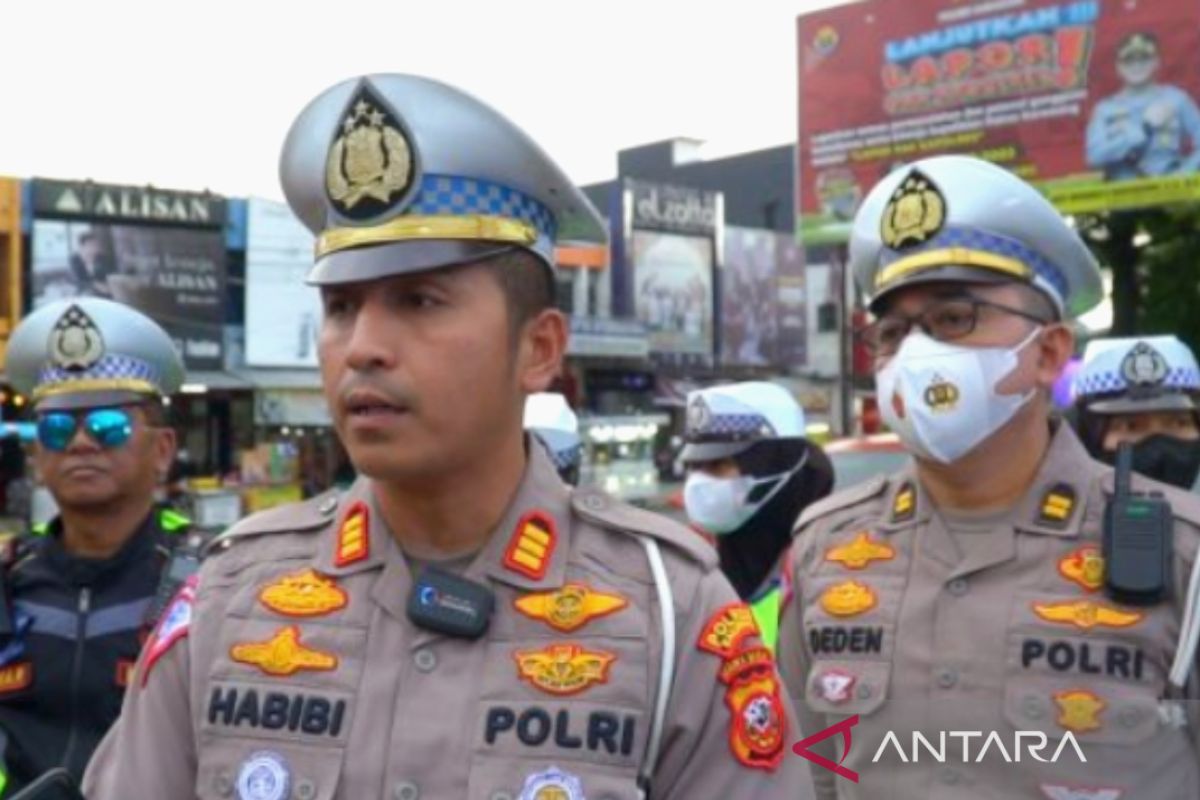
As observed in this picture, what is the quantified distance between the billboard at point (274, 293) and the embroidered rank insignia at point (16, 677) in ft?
82.8

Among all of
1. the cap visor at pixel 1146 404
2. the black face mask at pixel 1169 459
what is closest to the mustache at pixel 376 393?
the black face mask at pixel 1169 459

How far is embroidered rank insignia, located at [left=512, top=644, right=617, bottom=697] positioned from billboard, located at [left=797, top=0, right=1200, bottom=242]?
56.1 feet

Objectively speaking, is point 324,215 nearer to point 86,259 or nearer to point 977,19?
point 977,19

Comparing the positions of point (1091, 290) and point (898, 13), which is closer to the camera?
point (1091, 290)

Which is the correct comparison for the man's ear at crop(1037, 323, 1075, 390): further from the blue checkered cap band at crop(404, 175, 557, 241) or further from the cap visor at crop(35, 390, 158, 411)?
the cap visor at crop(35, 390, 158, 411)

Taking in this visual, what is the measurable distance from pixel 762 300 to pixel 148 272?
57.3 feet

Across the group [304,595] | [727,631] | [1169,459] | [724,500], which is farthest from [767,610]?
[304,595]

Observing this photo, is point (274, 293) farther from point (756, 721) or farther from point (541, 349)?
point (756, 721)

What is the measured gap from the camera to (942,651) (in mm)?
2701

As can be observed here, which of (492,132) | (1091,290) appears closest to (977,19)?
(1091,290)

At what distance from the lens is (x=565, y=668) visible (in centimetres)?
186

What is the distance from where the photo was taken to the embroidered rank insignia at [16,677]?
3430 mm

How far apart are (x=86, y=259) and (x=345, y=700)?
2625 cm

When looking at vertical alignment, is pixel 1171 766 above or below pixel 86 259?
below
